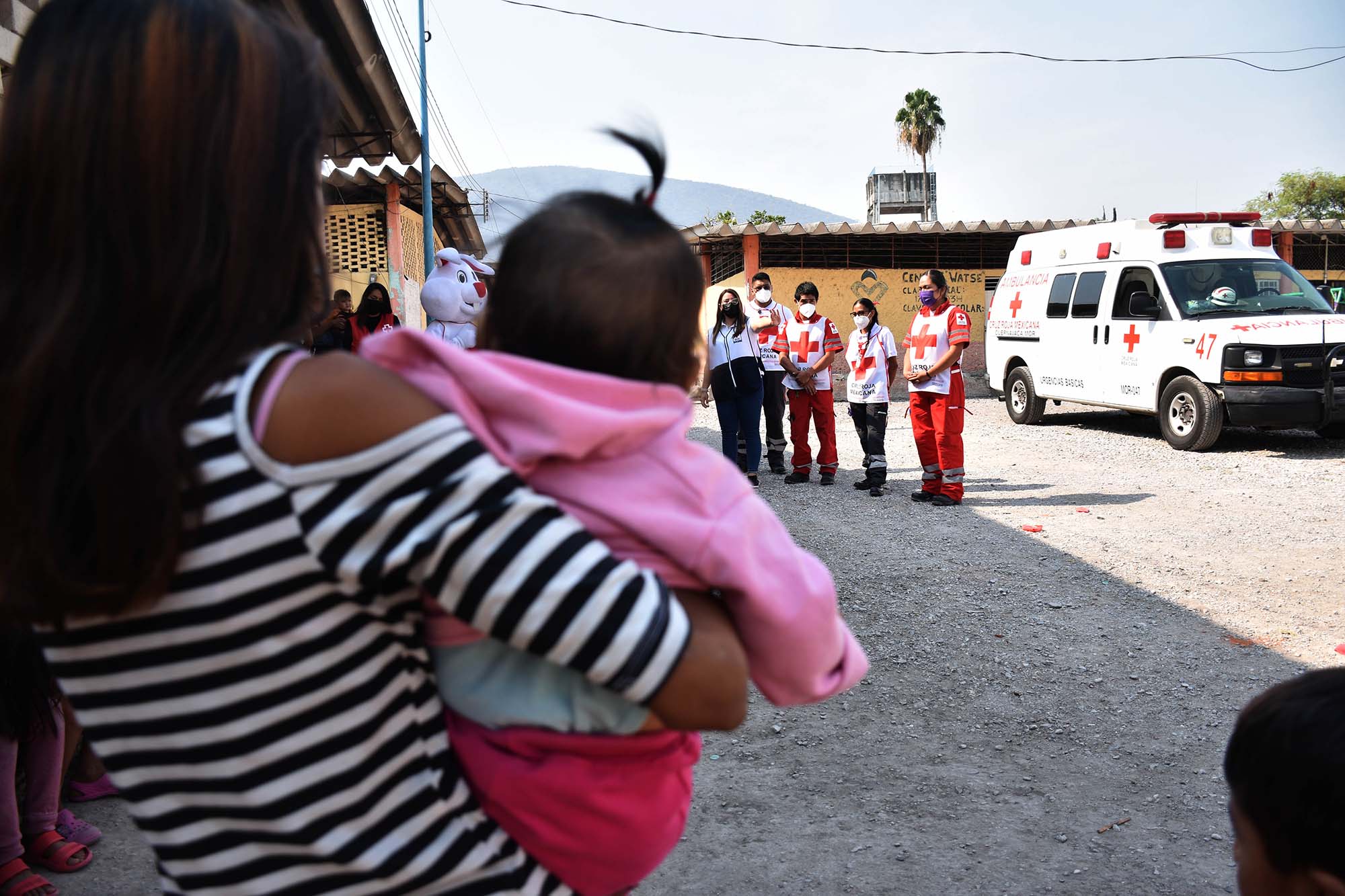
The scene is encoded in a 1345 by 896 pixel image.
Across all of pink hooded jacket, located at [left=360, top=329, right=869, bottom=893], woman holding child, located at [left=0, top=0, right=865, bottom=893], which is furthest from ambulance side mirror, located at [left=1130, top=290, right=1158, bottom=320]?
woman holding child, located at [left=0, top=0, right=865, bottom=893]

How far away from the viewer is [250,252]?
2.98 ft

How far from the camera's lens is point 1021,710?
4.15 m

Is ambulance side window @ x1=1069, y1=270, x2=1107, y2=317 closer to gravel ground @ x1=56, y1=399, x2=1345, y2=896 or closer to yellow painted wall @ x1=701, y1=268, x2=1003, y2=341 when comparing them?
gravel ground @ x1=56, y1=399, x2=1345, y2=896

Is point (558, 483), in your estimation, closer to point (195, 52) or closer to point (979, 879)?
point (195, 52)

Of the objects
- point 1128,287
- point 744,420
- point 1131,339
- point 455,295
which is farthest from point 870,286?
point 455,295

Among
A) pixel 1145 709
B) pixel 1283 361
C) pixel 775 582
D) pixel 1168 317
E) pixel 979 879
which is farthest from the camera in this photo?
pixel 1168 317

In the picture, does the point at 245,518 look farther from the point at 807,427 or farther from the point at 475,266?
the point at 807,427

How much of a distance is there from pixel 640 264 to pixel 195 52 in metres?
0.45

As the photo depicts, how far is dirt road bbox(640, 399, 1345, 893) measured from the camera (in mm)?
3072

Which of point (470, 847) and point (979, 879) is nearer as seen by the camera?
point (470, 847)

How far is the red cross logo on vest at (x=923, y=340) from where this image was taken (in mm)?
8359

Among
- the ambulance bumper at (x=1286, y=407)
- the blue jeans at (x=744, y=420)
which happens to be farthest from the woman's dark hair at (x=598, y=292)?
the ambulance bumper at (x=1286, y=407)

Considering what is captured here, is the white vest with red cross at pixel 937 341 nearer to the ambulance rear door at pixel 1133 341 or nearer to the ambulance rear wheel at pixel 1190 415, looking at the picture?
the ambulance rear wheel at pixel 1190 415

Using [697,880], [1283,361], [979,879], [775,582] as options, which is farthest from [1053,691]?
[1283,361]
